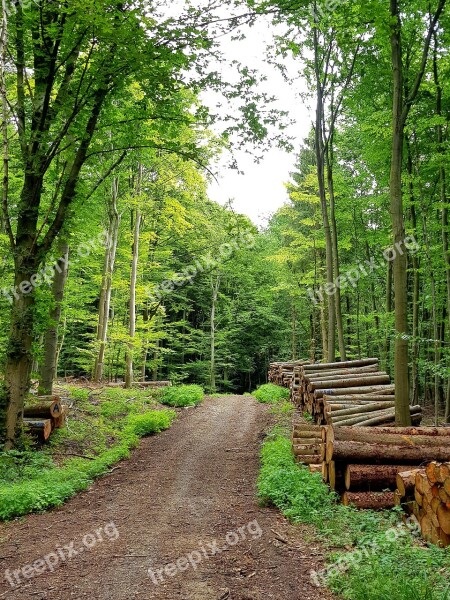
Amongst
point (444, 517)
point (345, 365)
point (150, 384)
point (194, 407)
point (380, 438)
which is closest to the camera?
point (444, 517)

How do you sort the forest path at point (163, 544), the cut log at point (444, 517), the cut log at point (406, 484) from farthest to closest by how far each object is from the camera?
the cut log at point (406, 484) < the cut log at point (444, 517) < the forest path at point (163, 544)

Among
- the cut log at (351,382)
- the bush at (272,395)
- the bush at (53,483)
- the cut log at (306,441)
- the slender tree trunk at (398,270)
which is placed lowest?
the bush at (272,395)

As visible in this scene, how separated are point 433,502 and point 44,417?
335 inches

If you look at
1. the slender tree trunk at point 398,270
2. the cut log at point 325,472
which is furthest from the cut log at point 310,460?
the slender tree trunk at point 398,270

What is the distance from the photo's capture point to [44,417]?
33.6 feet

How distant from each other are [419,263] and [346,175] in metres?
7.55

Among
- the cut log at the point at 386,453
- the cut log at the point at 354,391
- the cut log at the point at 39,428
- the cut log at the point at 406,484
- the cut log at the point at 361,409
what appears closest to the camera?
the cut log at the point at 406,484

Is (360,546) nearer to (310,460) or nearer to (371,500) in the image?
(371,500)

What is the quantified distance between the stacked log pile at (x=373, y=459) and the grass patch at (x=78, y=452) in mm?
4731

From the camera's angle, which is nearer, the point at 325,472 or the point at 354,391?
the point at 325,472

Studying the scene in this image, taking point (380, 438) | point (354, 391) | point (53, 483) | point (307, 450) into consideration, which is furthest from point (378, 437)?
point (53, 483)

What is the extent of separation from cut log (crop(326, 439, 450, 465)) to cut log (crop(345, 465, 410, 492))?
0.13 metres

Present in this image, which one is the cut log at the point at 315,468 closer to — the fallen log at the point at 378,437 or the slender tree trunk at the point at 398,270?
the fallen log at the point at 378,437

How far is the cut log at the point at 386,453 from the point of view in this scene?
7082 mm
